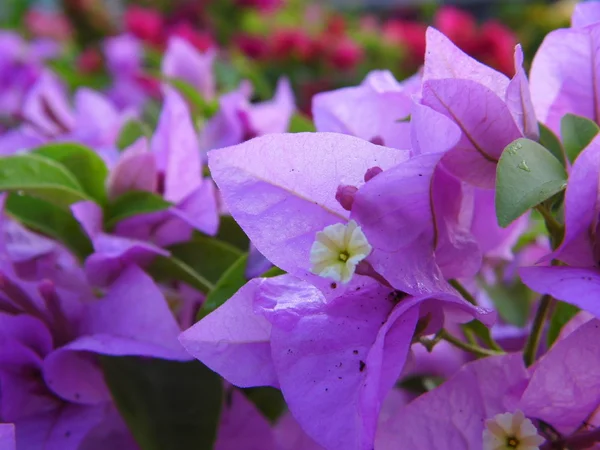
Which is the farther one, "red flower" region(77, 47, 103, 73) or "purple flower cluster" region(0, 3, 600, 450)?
"red flower" region(77, 47, 103, 73)

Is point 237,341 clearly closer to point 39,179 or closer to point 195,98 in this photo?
point 39,179

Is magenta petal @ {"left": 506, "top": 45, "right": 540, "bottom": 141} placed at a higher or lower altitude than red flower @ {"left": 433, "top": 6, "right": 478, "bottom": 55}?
higher

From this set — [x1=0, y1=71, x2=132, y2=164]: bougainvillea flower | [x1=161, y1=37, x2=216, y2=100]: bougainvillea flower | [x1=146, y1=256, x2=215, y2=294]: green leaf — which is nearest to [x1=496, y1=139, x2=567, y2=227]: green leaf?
[x1=146, y1=256, x2=215, y2=294]: green leaf

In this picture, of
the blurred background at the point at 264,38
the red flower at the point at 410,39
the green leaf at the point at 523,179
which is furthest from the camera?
the red flower at the point at 410,39

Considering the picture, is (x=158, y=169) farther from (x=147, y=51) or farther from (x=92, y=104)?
(x=147, y=51)

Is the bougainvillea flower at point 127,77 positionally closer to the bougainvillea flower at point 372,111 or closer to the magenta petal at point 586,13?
the bougainvillea flower at point 372,111

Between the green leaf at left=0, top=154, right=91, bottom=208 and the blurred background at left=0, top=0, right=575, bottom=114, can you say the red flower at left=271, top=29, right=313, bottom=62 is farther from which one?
the green leaf at left=0, top=154, right=91, bottom=208

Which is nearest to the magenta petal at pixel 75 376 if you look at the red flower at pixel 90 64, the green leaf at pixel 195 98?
the green leaf at pixel 195 98
